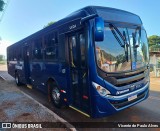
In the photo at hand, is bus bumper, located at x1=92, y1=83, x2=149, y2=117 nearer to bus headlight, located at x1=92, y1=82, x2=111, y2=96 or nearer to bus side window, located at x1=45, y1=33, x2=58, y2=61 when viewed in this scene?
bus headlight, located at x1=92, y1=82, x2=111, y2=96

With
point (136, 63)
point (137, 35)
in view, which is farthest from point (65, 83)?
point (137, 35)

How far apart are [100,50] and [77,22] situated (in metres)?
1.11

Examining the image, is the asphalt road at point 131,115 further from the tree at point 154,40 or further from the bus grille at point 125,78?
the tree at point 154,40

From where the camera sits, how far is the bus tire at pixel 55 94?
6.84m

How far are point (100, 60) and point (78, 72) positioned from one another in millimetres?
871

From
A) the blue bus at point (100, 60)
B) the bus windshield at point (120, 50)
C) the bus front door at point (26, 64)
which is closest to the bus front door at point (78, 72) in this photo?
the blue bus at point (100, 60)

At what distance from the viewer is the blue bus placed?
475 centimetres

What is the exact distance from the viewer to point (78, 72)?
5367 mm

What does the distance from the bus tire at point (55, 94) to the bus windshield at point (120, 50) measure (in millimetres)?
2526

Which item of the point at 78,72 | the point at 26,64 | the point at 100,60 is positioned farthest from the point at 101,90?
the point at 26,64

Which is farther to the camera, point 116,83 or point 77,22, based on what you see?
point 77,22

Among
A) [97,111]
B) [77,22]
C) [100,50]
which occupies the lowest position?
[97,111]

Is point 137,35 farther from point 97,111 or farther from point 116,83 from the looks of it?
point 97,111

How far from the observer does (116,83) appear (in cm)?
490
